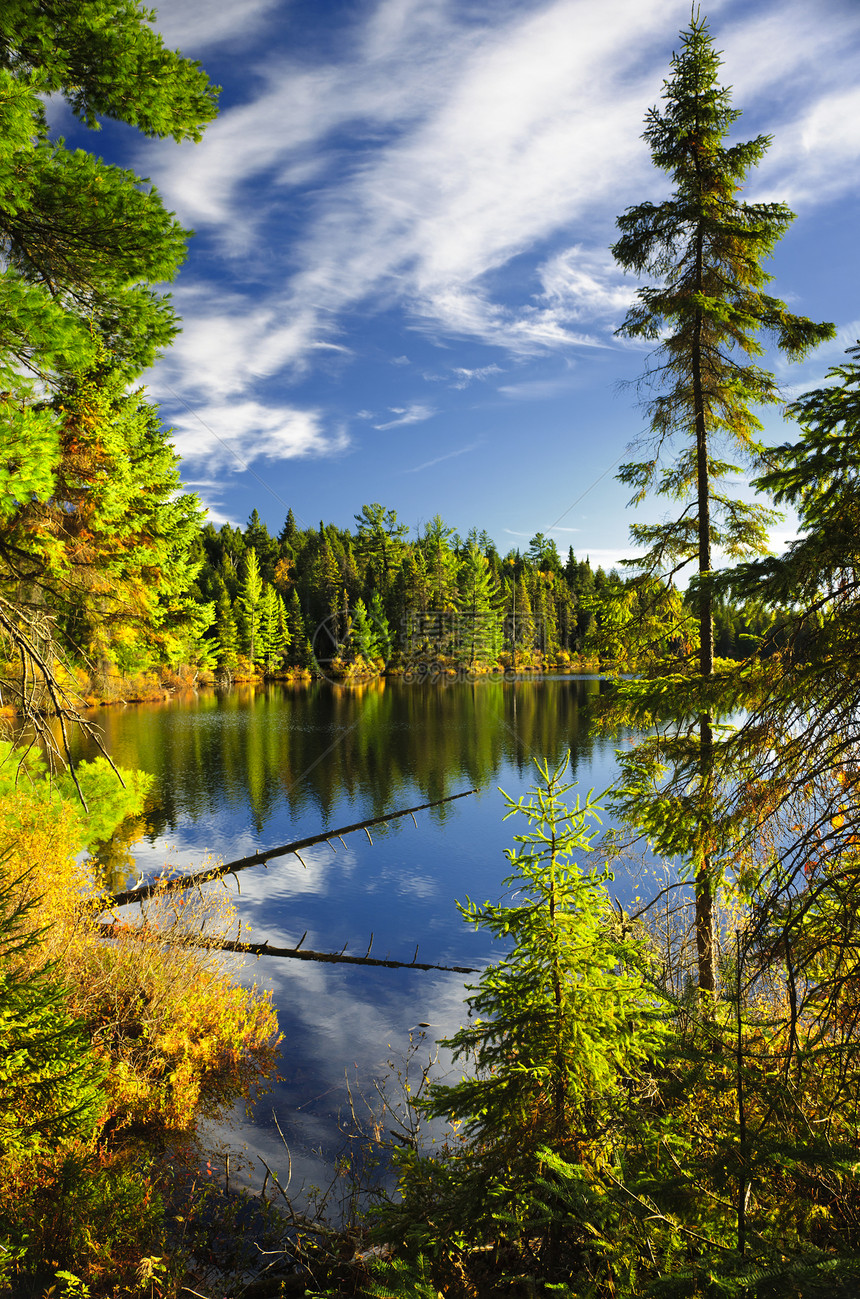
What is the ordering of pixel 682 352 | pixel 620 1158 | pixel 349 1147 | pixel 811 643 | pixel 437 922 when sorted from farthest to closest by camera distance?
pixel 437 922, pixel 682 352, pixel 349 1147, pixel 811 643, pixel 620 1158

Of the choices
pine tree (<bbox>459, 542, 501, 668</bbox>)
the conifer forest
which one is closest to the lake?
the conifer forest

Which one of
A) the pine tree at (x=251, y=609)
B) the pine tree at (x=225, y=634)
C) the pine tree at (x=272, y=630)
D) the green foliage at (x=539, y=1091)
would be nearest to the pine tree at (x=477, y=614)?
the pine tree at (x=272, y=630)

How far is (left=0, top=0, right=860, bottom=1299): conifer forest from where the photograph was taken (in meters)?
2.86

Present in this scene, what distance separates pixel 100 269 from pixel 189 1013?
10.0 meters

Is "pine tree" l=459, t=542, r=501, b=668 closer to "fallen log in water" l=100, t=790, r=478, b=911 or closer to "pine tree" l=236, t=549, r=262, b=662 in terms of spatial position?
"pine tree" l=236, t=549, r=262, b=662

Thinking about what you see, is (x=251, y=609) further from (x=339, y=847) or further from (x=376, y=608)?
(x=339, y=847)

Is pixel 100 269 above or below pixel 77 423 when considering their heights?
below

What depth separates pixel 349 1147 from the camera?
8.19 metres

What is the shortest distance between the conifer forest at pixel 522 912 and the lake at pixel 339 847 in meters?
0.93

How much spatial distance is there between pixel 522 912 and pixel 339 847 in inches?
715

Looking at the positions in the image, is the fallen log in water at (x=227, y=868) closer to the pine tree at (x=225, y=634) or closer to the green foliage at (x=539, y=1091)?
the green foliage at (x=539, y=1091)

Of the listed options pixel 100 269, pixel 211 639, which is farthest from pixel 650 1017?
pixel 211 639

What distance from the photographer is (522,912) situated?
12.1ft

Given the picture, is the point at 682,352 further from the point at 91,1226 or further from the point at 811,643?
the point at 91,1226
